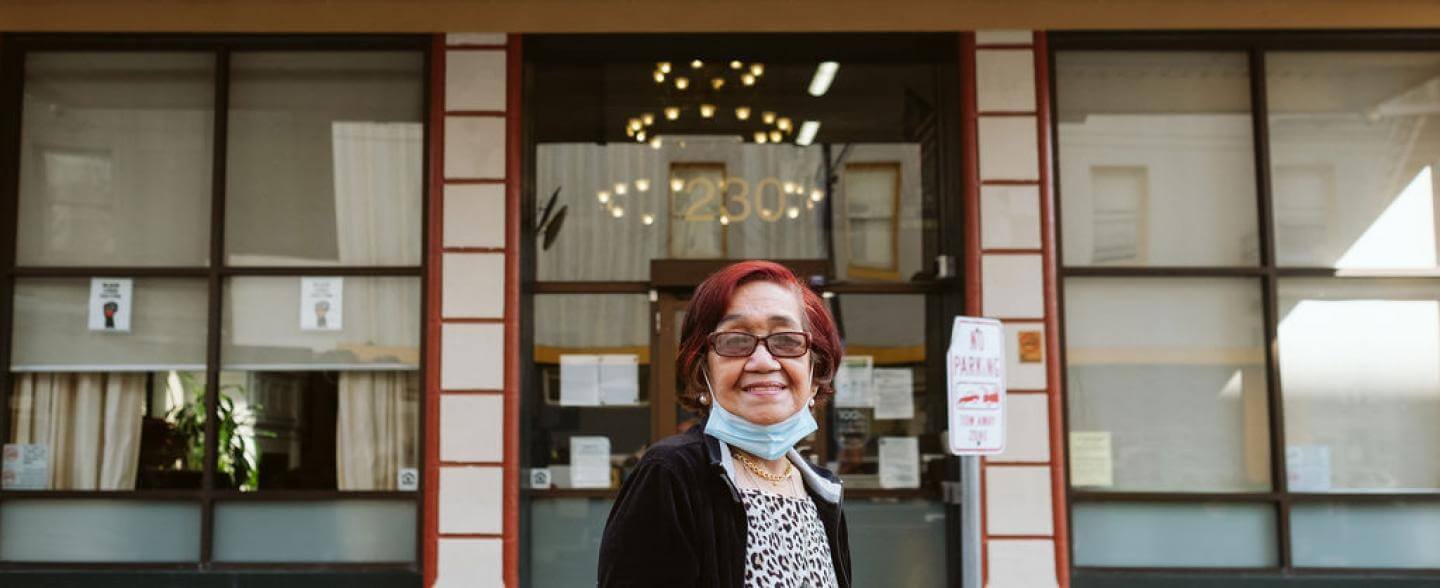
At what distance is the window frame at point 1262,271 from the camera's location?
7355 millimetres

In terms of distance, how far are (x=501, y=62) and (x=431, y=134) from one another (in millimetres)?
609

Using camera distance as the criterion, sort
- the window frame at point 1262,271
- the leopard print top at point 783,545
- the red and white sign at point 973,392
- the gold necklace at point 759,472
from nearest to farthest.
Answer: the leopard print top at point 783,545
the gold necklace at point 759,472
the red and white sign at point 973,392
the window frame at point 1262,271

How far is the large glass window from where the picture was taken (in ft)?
25.6

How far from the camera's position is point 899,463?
7.90 meters

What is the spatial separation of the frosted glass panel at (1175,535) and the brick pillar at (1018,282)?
0.94 ft

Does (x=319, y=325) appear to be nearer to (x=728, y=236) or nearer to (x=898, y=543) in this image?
(x=728, y=236)

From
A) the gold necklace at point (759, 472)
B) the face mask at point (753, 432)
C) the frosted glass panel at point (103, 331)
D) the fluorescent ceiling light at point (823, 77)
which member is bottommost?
the gold necklace at point (759, 472)

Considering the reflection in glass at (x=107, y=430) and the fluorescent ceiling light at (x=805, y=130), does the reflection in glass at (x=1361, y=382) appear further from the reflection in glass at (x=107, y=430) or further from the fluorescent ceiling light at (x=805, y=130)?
the reflection in glass at (x=107, y=430)

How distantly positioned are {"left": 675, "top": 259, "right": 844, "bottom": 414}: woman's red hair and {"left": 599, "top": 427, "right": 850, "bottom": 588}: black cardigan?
169 mm

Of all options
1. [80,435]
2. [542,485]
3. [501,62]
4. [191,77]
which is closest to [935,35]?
[501,62]

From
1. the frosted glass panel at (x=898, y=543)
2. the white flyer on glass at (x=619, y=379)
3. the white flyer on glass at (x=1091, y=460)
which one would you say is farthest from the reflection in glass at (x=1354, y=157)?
the white flyer on glass at (x=619, y=379)

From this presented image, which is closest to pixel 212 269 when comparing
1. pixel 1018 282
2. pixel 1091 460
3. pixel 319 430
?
pixel 319 430

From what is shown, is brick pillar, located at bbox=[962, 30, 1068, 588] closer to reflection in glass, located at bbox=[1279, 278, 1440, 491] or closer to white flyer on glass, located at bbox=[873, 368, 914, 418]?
white flyer on glass, located at bbox=[873, 368, 914, 418]

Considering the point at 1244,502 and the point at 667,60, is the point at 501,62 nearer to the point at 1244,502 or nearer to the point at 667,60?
the point at 667,60
